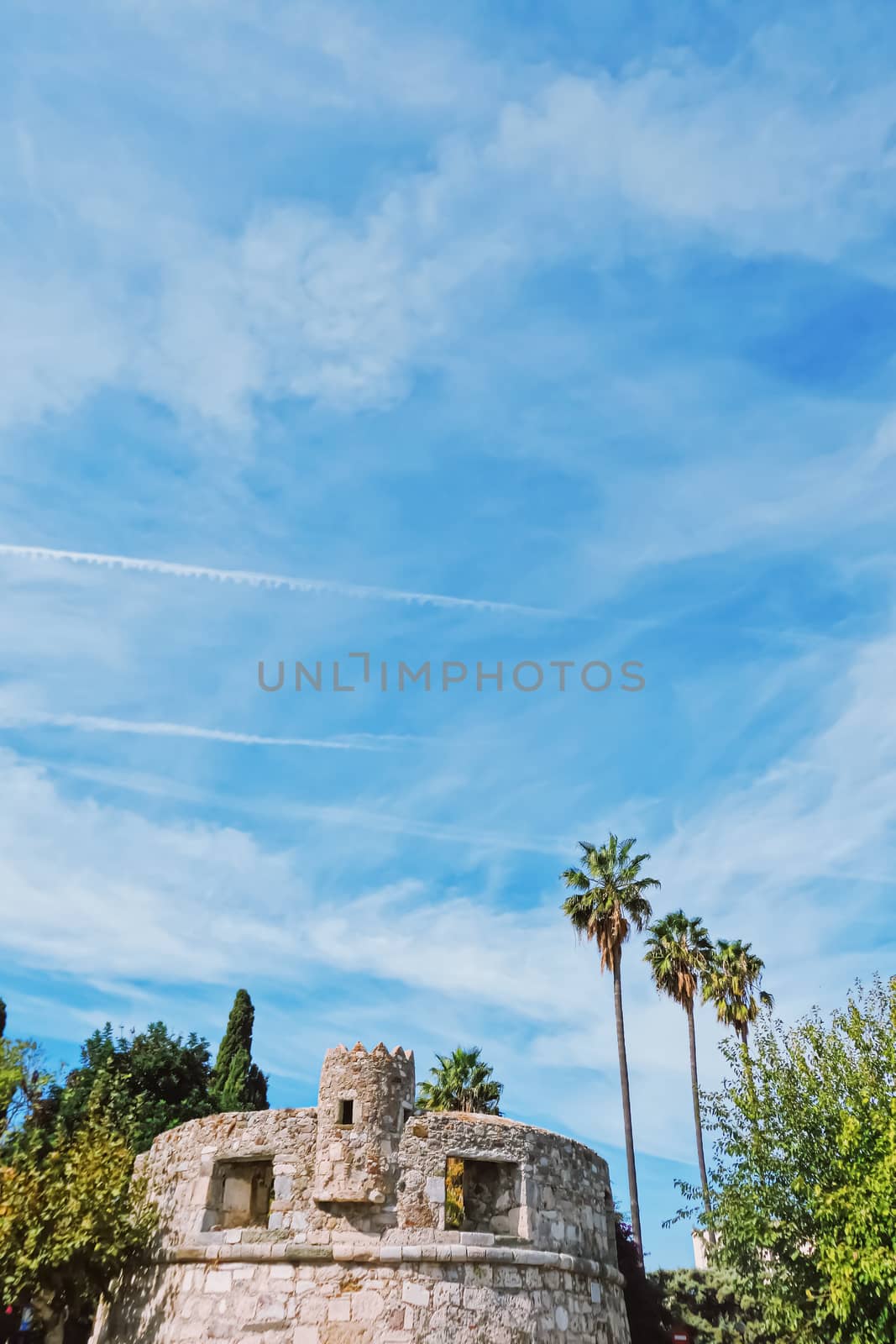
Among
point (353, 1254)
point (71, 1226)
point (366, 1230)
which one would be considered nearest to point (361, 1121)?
point (366, 1230)

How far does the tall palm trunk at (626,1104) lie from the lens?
27.8m

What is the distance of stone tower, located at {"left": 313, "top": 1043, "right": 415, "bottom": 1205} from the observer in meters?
14.4

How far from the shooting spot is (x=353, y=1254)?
45.7 ft

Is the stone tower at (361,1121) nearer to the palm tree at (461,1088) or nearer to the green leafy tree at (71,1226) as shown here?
the green leafy tree at (71,1226)

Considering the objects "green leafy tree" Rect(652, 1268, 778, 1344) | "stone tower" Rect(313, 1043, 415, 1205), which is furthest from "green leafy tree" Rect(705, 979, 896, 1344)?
"stone tower" Rect(313, 1043, 415, 1205)

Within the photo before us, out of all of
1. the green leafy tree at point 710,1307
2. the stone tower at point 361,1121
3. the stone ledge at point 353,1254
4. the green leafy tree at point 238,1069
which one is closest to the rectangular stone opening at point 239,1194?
the stone ledge at point 353,1254

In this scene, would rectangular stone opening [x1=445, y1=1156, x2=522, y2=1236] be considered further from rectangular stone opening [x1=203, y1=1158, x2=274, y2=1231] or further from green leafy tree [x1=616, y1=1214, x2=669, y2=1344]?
green leafy tree [x1=616, y1=1214, x2=669, y2=1344]

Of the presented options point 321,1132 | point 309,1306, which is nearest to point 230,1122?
point 321,1132

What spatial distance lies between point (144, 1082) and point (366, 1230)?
16.5 meters

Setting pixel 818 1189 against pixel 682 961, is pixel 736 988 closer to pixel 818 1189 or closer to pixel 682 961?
pixel 682 961

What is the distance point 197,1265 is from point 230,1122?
192 centimetres

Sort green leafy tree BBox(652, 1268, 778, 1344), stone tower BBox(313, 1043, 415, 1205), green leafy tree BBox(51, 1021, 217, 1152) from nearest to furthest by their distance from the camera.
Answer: stone tower BBox(313, 1043, 415, 1205)
green leafy tree BBox(652, 1268, 778, 1344)
green leafy tree BBox(51, 1021, 217, 1152)

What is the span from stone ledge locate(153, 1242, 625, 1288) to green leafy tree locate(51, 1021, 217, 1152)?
12004mm

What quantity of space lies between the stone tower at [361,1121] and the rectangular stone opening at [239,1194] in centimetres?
114
